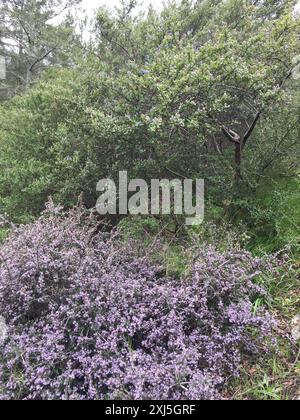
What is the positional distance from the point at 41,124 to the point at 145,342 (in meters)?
2.83

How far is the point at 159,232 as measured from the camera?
2625mm

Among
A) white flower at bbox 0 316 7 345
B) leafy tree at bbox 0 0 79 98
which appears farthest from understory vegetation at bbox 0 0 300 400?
leafy tree at bbox 0 0 79 98

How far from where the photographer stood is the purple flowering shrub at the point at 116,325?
1.58m

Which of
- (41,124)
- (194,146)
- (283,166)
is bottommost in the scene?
(283,166)

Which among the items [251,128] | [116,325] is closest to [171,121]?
[251,128]

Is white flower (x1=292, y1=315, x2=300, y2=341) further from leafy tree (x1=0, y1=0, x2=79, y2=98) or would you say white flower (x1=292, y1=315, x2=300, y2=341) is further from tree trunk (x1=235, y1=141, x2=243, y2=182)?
leafy tree (x1=0, y1=0, x2=79, y2=98)

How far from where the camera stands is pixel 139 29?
364 cm

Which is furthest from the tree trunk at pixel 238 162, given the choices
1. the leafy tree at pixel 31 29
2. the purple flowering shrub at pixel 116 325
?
the leafy tree at pixel 31 29

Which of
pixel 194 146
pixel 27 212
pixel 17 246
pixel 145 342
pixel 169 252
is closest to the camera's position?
pixel 145 342

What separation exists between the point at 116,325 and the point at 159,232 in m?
0.97

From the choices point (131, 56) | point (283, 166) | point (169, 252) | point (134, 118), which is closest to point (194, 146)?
point (134, 118)

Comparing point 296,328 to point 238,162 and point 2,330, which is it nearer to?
point 238,162

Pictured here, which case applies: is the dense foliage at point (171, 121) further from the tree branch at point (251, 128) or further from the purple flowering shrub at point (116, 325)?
the purple flowering shrub at point (116, 325)

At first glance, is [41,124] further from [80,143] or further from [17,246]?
[17,246]
